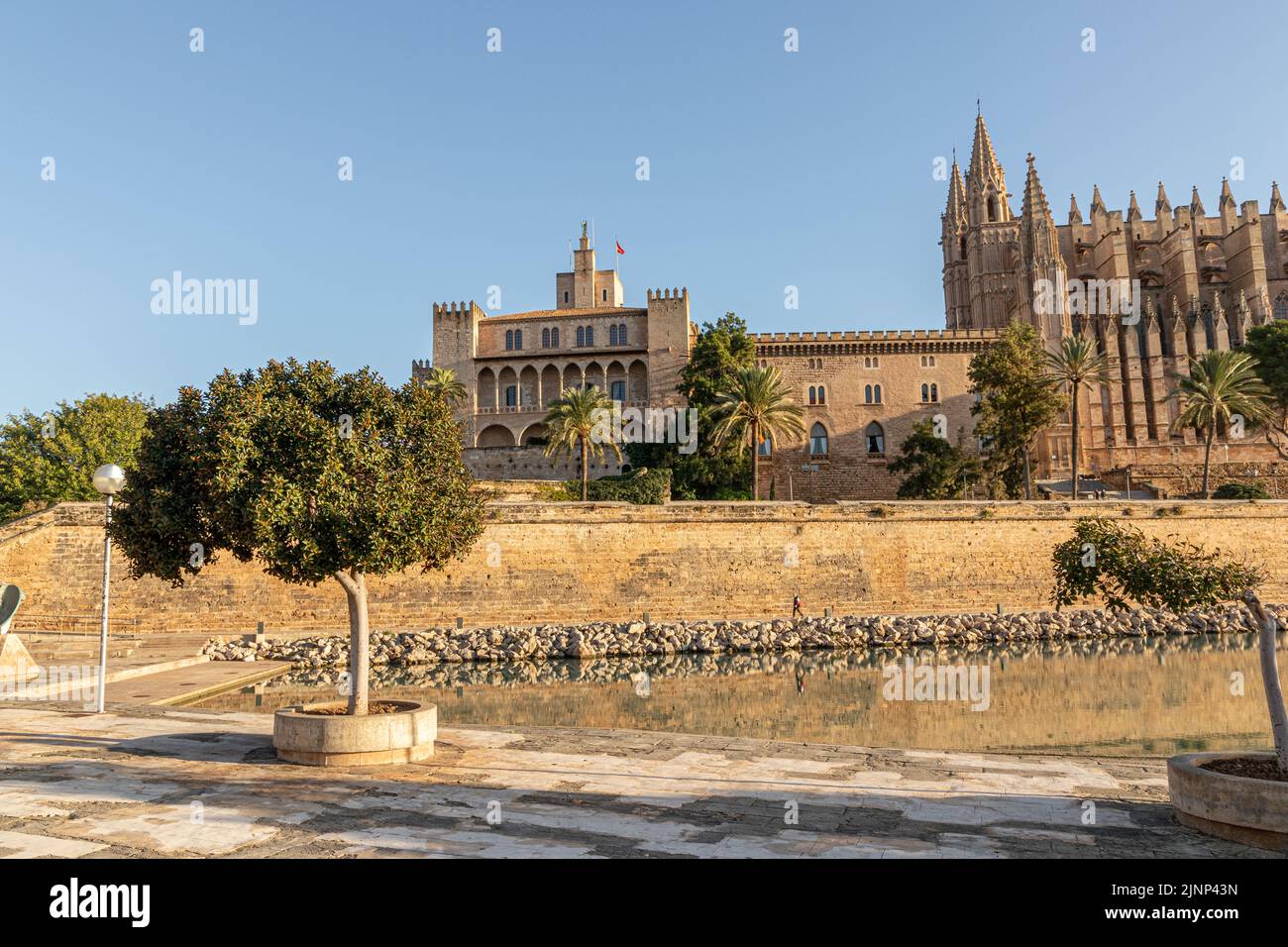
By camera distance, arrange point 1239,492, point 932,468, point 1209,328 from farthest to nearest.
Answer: point 1209,328
point 932,468
point 1239,492

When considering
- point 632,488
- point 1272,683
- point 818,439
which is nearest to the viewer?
point 1272,683

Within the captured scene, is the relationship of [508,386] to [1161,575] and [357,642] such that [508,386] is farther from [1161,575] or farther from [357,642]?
[1161,575]

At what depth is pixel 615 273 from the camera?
72.9 meters

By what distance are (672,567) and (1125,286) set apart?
5198 cm

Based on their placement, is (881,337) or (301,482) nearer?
(301,482)

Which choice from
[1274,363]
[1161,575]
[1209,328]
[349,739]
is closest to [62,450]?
[349,739]

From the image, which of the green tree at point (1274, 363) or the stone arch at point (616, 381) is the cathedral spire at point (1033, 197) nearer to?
the green tree at point (1274, 363)

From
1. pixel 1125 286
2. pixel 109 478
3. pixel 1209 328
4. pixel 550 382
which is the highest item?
pixel 1125 286

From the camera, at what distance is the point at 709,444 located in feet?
154

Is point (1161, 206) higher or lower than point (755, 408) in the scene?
higher

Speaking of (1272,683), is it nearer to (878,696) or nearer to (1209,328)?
(878,696)
